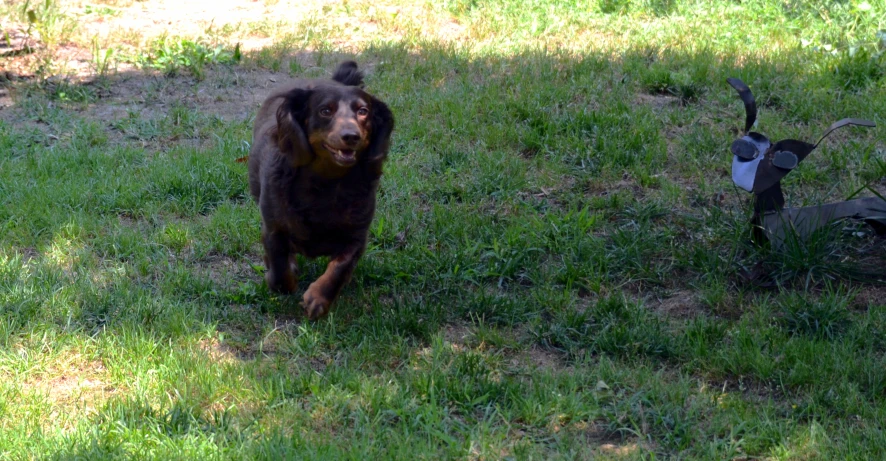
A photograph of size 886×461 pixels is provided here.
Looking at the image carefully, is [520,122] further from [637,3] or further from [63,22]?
[63,22]

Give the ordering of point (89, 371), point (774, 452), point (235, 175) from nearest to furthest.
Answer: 1. point (774, 452)
2. point (89, 371)
3. point (235, 175)

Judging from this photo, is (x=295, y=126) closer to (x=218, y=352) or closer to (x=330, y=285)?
(x=330, y=285)

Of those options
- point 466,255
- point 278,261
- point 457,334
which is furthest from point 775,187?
point 278,261

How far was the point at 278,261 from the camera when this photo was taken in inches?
176

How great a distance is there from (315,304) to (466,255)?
1067 mm

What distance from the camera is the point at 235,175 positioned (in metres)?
6.00

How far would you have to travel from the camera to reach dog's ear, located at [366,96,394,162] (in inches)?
173

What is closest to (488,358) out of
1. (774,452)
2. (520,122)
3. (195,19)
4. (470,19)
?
(774,452)

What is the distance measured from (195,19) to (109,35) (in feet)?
2.92

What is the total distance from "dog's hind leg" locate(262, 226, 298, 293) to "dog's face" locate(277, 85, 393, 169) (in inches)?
16.8

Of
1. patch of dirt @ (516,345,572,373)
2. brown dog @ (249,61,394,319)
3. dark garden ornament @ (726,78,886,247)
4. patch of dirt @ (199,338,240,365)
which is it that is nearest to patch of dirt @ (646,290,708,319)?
dark garden ornament @ (726,78,886,247)

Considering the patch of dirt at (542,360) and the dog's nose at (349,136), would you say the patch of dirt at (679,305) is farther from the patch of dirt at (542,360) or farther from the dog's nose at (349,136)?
the dog's nose at (349,136)

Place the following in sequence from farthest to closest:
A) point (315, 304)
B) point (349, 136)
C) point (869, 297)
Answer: point (869, 297)
point (315, 304)
point (349, 136)

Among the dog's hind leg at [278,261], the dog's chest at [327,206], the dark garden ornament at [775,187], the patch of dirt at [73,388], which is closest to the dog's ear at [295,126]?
the dog's chest at [327,206]
